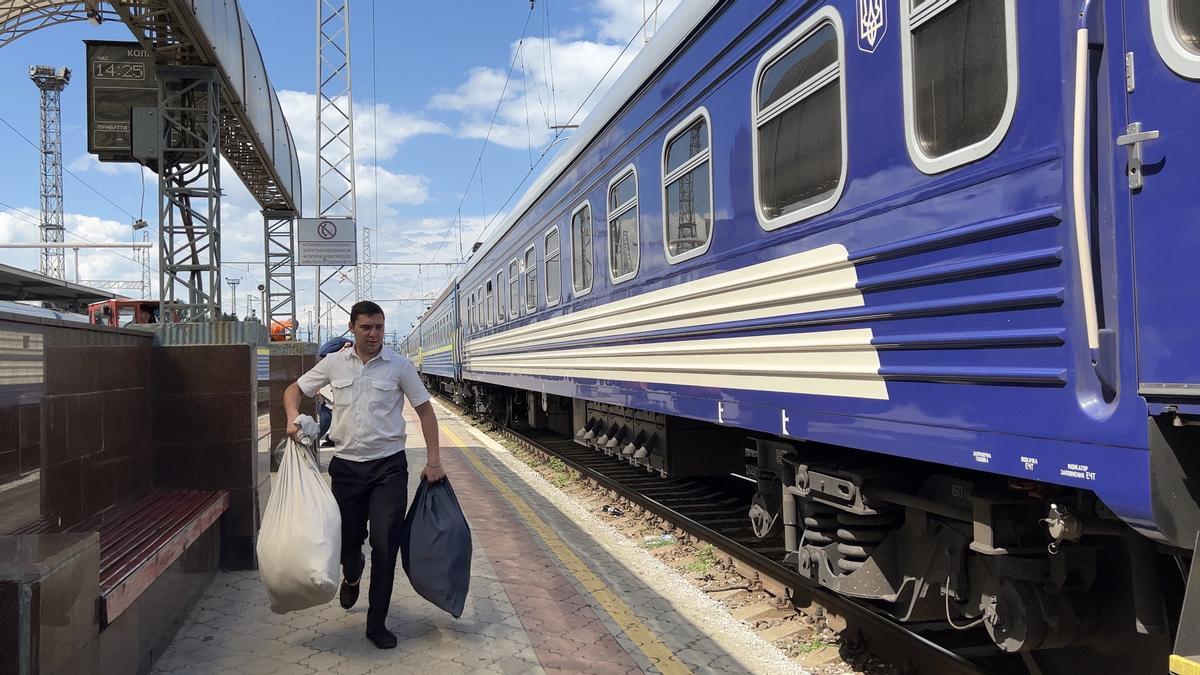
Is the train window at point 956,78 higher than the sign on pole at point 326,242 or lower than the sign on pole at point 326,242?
lower

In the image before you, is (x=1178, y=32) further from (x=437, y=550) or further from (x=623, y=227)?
(x=623, y=227)

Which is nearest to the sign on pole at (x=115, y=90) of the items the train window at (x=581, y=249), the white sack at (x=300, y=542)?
the train window at (x=581, y=249)

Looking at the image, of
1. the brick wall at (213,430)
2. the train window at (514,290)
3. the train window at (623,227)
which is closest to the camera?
the brick wall at (213,430)

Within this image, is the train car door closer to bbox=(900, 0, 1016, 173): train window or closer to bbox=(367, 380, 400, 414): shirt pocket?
bbox=(900, 0, 1016, 173): train window

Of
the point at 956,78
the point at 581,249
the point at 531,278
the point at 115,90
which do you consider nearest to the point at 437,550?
the point at 956,78

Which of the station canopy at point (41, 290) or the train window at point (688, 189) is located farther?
the station canopy at point (41, 290)

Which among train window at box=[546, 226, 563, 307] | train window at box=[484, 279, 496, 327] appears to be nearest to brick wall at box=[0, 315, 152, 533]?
train window at box=[546, 226, 563, 307]

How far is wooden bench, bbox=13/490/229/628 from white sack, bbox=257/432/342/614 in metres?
0.46

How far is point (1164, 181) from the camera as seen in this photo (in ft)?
7.11

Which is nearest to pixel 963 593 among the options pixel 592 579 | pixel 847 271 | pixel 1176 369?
pixel 847 271

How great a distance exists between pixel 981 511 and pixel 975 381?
1.89 ft

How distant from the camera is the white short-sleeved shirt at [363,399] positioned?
4.29m

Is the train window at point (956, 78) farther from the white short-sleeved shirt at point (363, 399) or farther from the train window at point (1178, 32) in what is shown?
the white short-sleeved shirt at point (363, 399)

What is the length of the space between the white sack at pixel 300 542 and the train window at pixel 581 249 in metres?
3.82
